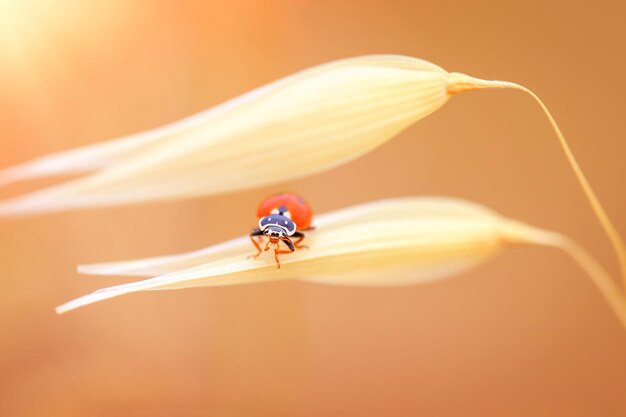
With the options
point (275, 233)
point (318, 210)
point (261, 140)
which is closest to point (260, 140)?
point (261, 140)

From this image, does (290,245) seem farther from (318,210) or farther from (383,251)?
(318,210)

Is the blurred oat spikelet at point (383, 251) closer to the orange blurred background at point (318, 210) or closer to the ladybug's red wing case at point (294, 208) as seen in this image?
the ladybug's red wing case at point (294, 208)

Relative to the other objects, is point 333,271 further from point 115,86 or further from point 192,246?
point 115,86

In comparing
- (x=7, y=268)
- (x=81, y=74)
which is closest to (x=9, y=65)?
(x=81, y=74)

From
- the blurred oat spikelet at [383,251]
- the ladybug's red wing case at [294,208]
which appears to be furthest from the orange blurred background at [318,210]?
the blurred oat spikelet at [383,251]

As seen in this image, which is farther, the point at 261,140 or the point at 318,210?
the point at 318,210

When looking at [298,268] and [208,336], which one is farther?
[208,336]

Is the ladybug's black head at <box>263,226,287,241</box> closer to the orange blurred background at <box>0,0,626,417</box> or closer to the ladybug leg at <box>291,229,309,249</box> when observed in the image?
the ladybug leg at <box>291,229,309,249</box>
